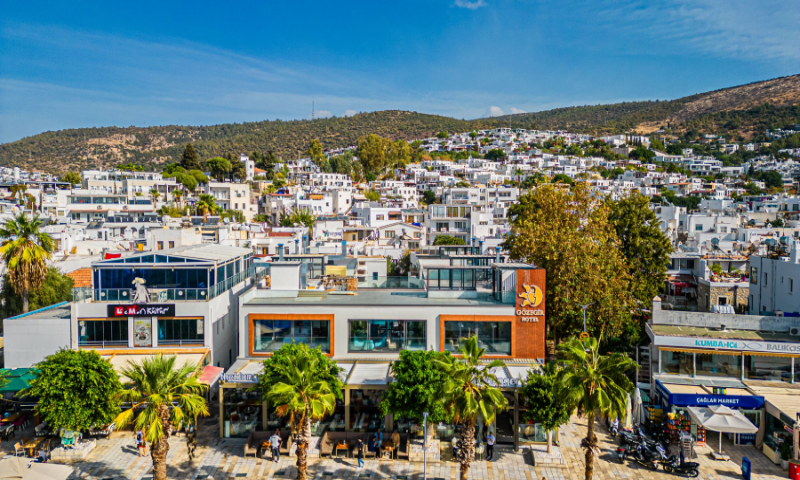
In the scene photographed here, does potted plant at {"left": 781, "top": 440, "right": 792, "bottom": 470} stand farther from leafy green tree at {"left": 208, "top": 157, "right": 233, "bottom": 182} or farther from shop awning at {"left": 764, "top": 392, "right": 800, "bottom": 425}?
leafy green tree at {"left": 208, "top": 157, "right": 233, "bottom": 182}

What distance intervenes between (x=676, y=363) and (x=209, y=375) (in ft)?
64.6

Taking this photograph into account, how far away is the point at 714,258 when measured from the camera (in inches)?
1736

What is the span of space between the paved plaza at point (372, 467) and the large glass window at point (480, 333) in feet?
13.0

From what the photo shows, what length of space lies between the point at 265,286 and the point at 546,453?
16.5 metres

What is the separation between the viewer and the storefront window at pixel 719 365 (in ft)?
72.2

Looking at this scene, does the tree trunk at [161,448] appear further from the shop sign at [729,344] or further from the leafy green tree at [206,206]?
the leafy green tree at [206,206]

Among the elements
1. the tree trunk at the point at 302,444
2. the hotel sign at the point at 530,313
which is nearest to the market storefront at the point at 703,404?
the hotel sign at the point at 530,313

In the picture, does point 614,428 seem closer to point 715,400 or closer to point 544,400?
point 715,400

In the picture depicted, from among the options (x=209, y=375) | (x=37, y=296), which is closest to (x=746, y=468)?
(x=209, y=375)

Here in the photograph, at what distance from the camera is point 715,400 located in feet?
65.8

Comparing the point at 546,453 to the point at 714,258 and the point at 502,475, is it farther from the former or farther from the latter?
the point at 714,258

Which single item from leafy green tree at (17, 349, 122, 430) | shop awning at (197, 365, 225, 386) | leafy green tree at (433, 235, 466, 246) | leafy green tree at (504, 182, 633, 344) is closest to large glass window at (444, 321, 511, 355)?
leafy green tree at (504, 182, 633, 344)

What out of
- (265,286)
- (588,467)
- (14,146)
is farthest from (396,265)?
(14,146)

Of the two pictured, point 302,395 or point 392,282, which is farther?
point 392,282
